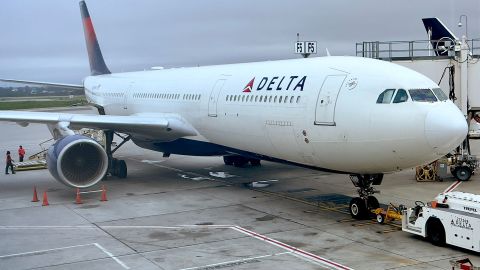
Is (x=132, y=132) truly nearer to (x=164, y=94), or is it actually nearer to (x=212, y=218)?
(x=164, y=94)

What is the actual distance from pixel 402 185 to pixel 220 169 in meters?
8.09

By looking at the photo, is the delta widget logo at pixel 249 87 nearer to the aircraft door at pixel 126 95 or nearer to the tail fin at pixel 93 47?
the aircraft door at pixel 126 95

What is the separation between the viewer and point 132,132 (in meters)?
22.9

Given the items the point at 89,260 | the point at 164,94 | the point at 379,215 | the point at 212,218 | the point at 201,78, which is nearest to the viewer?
the point at 89,260

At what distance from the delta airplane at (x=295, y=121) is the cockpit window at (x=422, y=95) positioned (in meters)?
0.03

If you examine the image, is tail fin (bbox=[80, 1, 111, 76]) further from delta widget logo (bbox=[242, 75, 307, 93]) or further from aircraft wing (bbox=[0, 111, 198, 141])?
delta widget logo (bbox=[242, 75, 307, 93])

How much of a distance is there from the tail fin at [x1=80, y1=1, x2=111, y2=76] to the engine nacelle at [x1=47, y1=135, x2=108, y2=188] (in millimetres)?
14967

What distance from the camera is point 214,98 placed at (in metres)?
19.5

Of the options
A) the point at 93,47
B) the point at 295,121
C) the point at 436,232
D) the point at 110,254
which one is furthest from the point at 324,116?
the point at 93,47

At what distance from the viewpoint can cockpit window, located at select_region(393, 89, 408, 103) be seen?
1339 centimetres

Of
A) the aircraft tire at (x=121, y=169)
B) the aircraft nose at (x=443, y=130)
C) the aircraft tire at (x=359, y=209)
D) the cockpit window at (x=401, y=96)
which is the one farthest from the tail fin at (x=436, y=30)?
the aircraft tire at (x=121, y=169)

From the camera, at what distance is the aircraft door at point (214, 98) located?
19312 millimetres

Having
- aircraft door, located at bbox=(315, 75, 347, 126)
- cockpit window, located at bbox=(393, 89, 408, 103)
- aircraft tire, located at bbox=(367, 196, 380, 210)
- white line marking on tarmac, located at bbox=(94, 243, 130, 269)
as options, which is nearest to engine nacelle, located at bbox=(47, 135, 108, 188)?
white line marking on tarmac, located at bbox=(94, 243, 130, 269)

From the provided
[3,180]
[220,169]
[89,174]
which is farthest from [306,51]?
[3,180]
